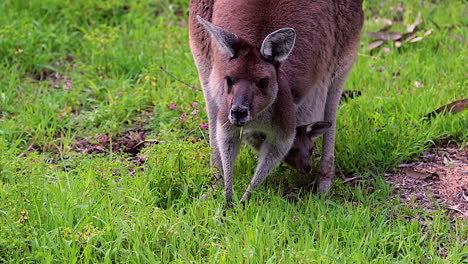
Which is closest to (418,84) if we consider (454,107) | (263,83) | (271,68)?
(454,107)

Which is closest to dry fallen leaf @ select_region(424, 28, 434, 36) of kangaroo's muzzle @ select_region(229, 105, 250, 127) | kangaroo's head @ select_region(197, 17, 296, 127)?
kangaroo's head @ select_region(197, 17, 296, 127)

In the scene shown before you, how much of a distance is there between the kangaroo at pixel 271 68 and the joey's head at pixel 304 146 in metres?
0.11

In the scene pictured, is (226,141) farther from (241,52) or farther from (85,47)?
(85,47)

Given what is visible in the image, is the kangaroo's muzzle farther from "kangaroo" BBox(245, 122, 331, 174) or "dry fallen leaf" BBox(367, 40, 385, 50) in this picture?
"dry fallen leaf" BBox(367, 40, 385, 50)

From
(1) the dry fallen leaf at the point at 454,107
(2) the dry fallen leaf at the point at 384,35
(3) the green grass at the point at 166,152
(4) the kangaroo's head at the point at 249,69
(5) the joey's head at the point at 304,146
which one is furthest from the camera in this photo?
(2) the dry fallen leaf at the point at 384,35

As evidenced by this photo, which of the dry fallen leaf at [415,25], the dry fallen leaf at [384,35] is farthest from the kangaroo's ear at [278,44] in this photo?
the dry fallen leaf at [415,25]

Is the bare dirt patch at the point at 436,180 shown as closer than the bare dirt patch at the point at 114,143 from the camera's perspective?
Yes

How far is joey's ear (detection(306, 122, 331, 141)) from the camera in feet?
15.9

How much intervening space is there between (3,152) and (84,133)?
845mm

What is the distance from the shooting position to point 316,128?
4.90m

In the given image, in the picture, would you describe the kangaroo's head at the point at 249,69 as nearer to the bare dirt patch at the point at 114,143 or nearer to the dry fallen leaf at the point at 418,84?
the bare dirt patch at the point at 114,143

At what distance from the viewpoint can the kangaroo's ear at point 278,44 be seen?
408 centimetres

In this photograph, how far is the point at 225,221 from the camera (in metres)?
4.29

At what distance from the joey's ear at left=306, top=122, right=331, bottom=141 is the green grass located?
1.09 feet
